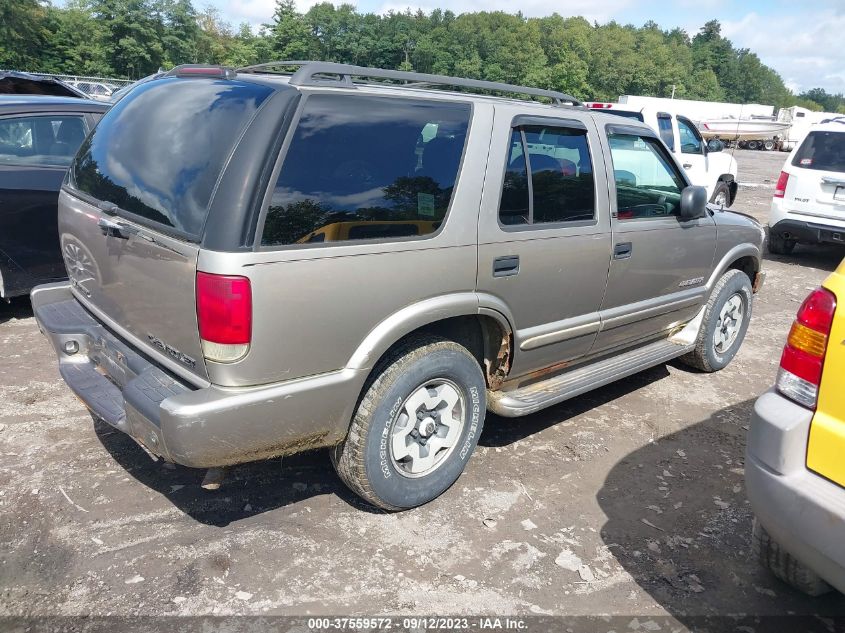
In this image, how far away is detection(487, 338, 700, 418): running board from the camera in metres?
3.60

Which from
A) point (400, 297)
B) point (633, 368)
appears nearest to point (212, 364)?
point (400, 297)

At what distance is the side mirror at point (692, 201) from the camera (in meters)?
4.23

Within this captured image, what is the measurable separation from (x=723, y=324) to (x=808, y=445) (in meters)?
3.26

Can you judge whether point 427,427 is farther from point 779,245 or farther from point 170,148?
point 779,245

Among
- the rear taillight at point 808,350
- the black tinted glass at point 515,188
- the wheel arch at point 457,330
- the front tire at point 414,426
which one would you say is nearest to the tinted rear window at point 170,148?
the wheel arch at point 457,330

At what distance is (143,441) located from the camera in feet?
8.80

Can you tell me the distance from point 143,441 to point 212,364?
0.50 m

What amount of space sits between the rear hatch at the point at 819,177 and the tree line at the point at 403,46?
55.2 meters

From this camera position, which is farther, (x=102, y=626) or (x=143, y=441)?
(x=143, y=441)

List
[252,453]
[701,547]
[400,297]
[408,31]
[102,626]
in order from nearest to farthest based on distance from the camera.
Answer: [102,626] → [252,453] → [400,297] → [701,547] → [408,31]

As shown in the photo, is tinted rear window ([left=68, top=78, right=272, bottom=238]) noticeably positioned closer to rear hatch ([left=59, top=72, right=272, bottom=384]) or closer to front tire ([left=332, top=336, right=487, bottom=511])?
rear hatch ([left=59, top=72, right=272, bottom=384])

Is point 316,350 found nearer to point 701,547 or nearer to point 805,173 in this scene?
point 701,547

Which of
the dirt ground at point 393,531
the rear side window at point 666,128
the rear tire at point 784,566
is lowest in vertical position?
the dirt ground at point 393,531

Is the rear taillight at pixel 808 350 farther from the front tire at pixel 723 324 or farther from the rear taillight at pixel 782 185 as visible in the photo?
the rear taillight at pixel 782 185
